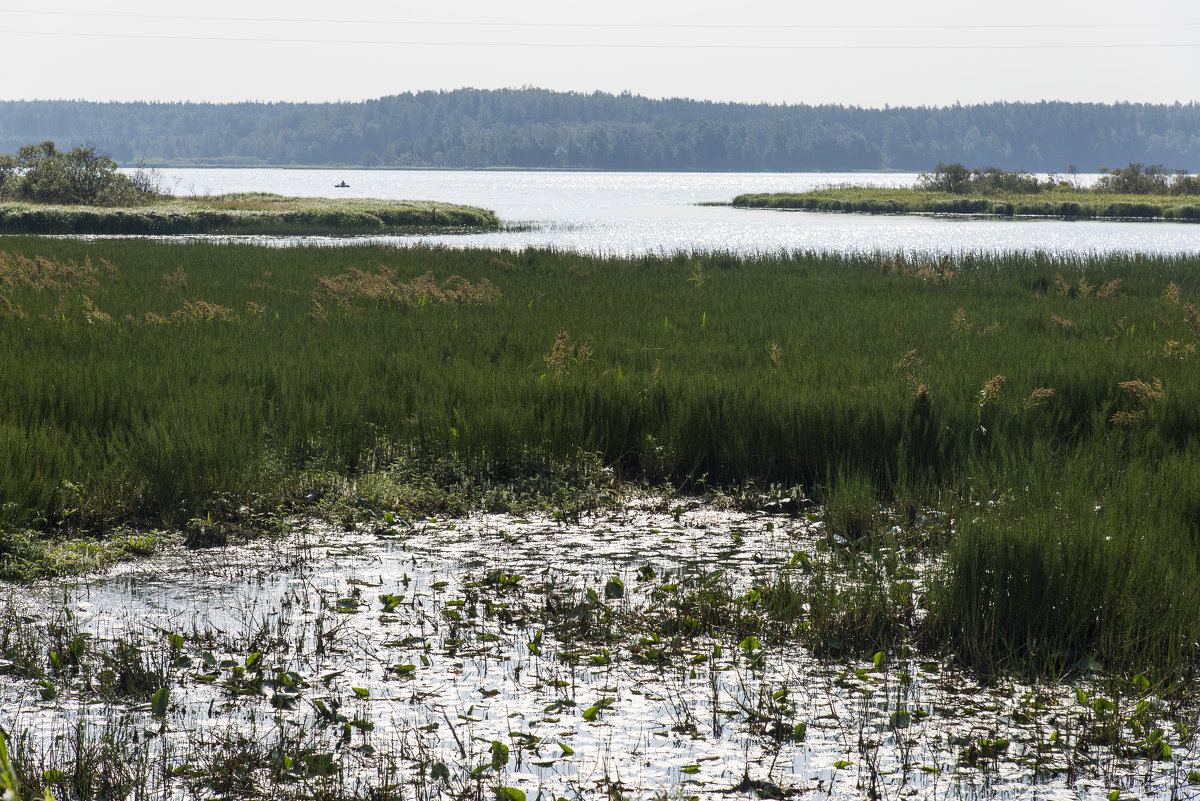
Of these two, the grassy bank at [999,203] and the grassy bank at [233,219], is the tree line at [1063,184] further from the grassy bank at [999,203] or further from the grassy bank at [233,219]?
the grassy bank at [233,219]

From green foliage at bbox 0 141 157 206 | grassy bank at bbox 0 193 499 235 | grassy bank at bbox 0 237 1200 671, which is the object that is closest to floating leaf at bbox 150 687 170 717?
grassy bank at bbox 0 237 1200 671

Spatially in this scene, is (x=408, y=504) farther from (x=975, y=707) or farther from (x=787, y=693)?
(x=975, y=707)

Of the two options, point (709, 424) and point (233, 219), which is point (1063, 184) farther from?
point (709, 424)

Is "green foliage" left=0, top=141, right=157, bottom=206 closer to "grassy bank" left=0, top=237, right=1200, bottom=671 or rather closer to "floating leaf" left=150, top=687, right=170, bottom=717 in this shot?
"grassy bank" left=0, top=237, right=1200, bottom=671

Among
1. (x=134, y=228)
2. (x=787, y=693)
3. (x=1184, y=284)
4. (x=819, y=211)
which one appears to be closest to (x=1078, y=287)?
(x=1184, y=284)

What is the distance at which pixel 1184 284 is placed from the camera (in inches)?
846

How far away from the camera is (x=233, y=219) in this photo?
49594 mm

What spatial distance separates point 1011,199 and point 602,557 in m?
83.0

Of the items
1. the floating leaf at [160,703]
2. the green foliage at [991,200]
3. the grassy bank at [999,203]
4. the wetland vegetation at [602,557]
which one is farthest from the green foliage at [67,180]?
the floating leaf at [160,703]

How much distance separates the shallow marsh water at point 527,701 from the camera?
3.89 metres

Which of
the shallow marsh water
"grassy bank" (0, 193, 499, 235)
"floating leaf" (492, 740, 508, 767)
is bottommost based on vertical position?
the shallow marsh water

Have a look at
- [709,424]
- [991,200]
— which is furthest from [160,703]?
[991,200]

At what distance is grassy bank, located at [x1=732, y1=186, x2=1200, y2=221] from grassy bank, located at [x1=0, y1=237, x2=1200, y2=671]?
59.6 metres

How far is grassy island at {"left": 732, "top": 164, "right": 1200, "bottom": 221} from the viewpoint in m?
68.9
